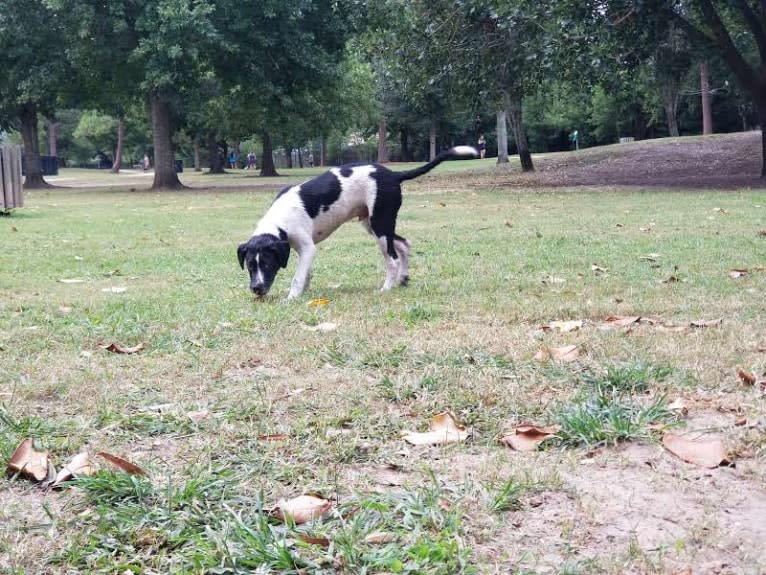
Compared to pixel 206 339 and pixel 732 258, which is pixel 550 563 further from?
pixel 732 258

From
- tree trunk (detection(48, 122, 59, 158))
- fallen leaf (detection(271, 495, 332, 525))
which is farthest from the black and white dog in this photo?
tree trunk (detection(48, 122, 59, 158))

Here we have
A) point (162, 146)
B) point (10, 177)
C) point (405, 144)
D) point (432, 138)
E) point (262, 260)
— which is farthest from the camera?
point (405, 144)

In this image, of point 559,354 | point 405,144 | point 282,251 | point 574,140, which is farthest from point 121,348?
point 405,144

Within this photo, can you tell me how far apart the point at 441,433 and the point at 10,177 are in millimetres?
15569

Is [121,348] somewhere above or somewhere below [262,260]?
below

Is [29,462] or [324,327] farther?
[324,327]

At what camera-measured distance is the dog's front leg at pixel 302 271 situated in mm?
6844

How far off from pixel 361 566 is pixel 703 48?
802 inches

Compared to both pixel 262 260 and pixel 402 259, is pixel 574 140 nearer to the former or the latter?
pixel 402 259

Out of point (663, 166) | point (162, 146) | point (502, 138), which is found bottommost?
point (663, 166)

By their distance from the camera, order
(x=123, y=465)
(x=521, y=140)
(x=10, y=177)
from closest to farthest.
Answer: (x=123, y=465), (x=10, y=177), (x=521, y=140)

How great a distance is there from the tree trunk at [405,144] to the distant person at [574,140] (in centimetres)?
→ 1347

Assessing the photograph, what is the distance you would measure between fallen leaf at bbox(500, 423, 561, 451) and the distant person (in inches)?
2375

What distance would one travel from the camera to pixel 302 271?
273 inches
